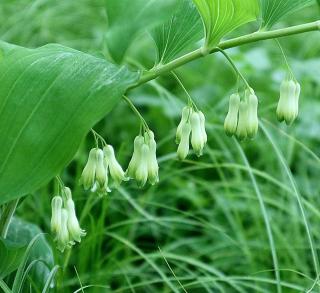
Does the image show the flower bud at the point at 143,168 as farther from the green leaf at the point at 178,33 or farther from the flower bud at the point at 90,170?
the green leaf at the point at 178,33

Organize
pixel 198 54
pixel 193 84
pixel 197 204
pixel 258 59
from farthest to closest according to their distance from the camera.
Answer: pixel 193 84, pixel 258 59, pixel 197 204, pixel 198 54

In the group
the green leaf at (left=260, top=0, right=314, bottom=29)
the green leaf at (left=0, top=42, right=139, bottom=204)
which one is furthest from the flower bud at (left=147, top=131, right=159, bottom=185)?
the green leaf at (left=260, top=0, right=314, bottom=29)

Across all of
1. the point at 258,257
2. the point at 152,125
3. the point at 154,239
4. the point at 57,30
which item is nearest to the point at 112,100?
the point at 258,257

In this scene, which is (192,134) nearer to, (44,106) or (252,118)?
(252,118)

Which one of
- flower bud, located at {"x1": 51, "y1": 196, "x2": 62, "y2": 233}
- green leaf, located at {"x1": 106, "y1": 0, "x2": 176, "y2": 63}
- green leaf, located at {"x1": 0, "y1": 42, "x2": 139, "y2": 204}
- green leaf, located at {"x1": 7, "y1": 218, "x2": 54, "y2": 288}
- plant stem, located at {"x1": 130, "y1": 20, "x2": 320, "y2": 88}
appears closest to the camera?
green leaf, located at {"x1": 106, "y1": 0, "x2": 176, "y2": 63}

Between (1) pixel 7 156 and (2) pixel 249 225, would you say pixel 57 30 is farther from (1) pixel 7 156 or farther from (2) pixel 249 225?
(1) pixel 7 156

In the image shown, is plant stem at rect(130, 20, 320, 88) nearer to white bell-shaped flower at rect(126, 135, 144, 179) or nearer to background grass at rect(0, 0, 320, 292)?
white bell-shaped flower at rect(126, 135, 144, 179)
